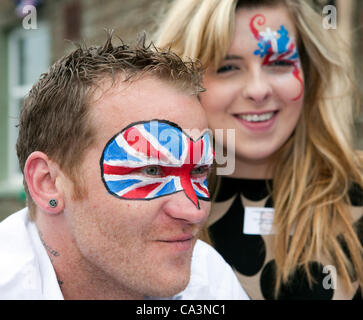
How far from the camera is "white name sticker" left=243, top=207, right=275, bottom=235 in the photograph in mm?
2348

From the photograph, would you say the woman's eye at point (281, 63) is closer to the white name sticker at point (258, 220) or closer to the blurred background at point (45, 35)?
the white name sticker at point (258, 220)

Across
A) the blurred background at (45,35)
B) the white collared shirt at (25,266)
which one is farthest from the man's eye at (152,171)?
the blurred background at (45,35)

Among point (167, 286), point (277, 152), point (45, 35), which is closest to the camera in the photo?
point (167, 286)

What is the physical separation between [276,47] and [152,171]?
3.44 ft

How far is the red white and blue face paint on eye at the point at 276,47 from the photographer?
87.0 inches

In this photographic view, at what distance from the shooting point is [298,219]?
90.6 inches

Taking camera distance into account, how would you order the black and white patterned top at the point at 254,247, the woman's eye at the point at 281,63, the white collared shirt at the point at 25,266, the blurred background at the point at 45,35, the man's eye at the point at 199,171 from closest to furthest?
the white collared shirt at the point at 25,266 → the man's eye at the point at 199,171 → the black and white patterned top at the point at 254,247 → the woman's eye at the point at 281,63 → the blurred background at the point at 45,35

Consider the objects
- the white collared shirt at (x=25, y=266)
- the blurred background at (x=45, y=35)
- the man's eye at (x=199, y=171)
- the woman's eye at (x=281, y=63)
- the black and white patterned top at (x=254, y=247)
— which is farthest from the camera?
the blurred background at (x=45, y=35)

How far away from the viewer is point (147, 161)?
1.51 meters

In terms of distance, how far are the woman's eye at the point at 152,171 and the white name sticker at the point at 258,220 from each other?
37.7 inches

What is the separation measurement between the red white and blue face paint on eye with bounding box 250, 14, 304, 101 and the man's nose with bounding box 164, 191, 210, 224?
0.97 m

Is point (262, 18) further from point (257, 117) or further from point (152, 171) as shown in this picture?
point (152, 171)

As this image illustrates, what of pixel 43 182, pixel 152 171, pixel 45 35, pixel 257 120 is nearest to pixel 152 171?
pixel 152 171
